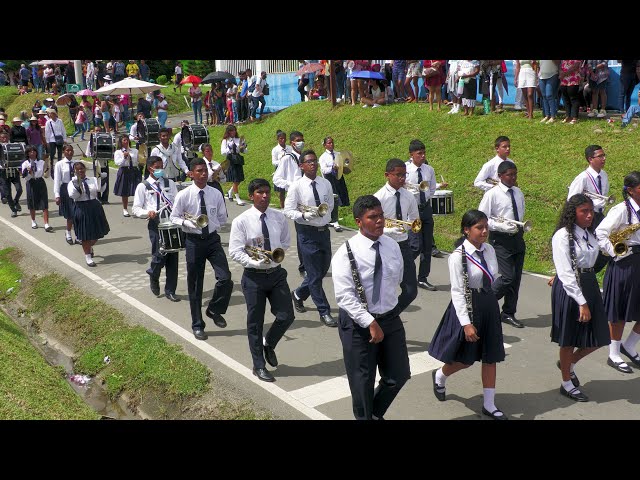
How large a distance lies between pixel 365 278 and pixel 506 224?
11.8 ft

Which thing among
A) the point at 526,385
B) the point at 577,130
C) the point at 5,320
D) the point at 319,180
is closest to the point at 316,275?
the point at 319,180

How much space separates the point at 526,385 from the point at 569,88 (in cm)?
1075

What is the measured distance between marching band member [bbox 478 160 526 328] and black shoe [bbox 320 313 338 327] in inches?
83.6

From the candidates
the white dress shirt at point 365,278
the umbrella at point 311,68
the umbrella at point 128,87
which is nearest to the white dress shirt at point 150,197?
the white dress shirt at point 365,278

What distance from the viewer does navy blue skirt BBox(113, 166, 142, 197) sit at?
17234 mm

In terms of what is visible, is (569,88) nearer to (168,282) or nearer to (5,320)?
(168,282)

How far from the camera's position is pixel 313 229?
9273 mm

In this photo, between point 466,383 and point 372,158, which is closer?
point 466,383

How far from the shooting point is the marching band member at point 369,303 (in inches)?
231

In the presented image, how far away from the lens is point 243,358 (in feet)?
27.5

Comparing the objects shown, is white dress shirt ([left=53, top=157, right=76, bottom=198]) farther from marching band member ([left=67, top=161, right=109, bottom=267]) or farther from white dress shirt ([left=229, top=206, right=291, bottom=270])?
white dress shirt ([left=229, top=206, right=291, bottom=270])

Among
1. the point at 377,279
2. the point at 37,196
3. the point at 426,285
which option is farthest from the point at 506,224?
the point at 37,196

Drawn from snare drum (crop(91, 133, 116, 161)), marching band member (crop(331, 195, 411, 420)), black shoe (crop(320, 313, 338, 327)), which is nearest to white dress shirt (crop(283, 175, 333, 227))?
black shoe (crop(320, 313, 338, 327))

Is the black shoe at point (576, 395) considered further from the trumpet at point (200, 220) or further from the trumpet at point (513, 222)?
the trumpet at point (200, 220)
